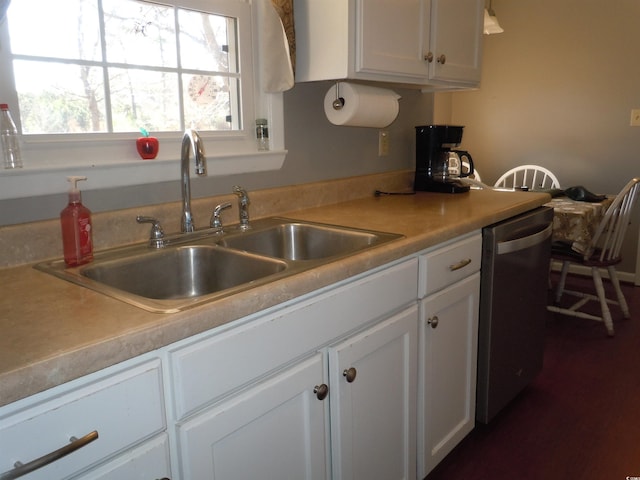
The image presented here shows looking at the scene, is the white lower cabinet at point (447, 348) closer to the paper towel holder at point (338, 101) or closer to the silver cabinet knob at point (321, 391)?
the silver cabinet knob at point (321, 391)

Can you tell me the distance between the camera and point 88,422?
781mm

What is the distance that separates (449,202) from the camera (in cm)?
215

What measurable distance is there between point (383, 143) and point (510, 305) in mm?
941

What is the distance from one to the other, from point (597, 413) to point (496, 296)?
31.7 inches

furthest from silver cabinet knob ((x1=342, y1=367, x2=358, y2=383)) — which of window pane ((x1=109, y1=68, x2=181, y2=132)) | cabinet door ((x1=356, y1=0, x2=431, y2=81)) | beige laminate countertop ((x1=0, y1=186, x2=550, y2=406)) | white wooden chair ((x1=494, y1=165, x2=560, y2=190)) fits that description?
white wooden chair ((x1=494, y1=165, x2=560, y2=190))

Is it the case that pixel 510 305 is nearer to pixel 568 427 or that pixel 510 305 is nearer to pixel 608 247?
pixel 568 427

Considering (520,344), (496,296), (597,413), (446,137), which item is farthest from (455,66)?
(597,413)

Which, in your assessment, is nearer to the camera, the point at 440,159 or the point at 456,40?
the point at 456,40

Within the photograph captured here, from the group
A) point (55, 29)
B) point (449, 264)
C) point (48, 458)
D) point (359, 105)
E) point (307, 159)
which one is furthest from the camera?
point (307, 159)

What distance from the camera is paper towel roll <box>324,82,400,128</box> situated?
1926 millimetres

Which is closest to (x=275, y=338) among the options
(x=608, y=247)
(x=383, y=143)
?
(x=383, y=143)

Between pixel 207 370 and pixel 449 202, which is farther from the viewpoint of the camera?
pixel 449 202

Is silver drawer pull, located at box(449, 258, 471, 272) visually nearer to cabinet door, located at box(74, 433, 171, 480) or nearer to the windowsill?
the windowsill

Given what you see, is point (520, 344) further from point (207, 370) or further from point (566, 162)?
point (566, 162)
